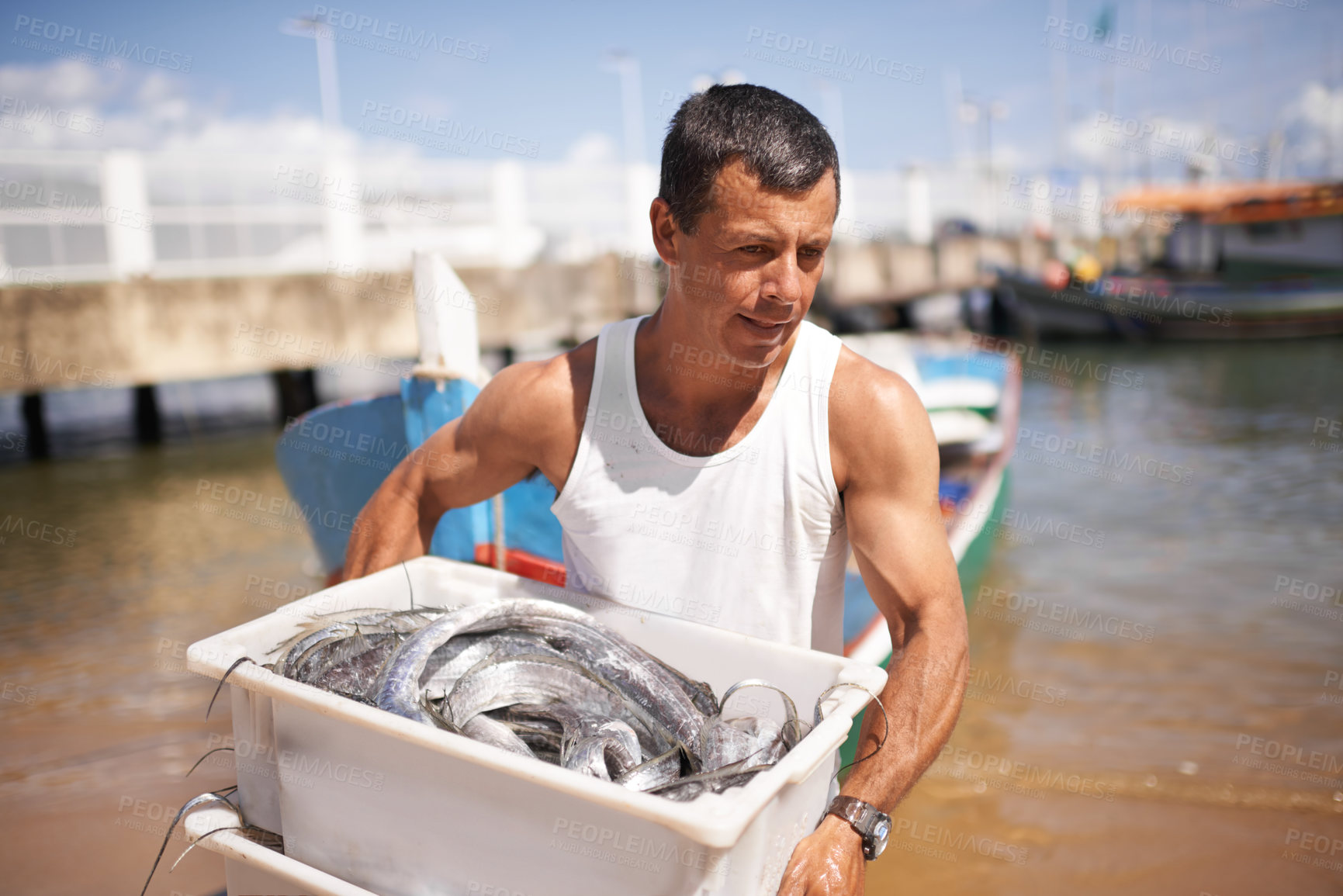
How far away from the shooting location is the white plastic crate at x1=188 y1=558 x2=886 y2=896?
135cm

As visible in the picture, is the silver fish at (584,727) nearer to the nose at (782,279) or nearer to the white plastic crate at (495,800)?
the white plastic crate at (495,800)

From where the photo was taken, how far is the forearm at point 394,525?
2.58 m

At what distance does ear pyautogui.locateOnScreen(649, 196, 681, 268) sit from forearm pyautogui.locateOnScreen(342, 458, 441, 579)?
3.15 ft

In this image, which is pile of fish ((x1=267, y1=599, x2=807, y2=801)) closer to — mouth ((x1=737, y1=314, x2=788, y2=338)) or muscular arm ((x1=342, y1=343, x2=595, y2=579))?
muscular arm ((x1=342, y1=343, x2=595, y2=579))

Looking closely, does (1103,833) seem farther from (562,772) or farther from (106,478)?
(106,478)

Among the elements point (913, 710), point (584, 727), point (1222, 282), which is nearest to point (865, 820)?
point (913, 710)

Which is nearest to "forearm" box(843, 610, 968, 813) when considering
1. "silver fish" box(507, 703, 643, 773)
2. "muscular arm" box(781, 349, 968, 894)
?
"muscular arm" box(781, 349, 968, 894)

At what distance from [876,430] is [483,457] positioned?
114cm

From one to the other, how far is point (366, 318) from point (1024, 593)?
9.18m

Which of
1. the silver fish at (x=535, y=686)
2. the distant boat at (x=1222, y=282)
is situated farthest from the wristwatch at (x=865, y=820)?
the distant boat at (x=1222, y=282)

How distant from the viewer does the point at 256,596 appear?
734 cm

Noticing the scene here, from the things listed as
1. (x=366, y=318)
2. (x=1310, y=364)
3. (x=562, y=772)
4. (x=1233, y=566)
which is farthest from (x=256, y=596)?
(x=1310, y=364)

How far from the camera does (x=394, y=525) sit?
103 inches

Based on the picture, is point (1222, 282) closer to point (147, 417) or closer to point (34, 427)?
point (147, 417)
